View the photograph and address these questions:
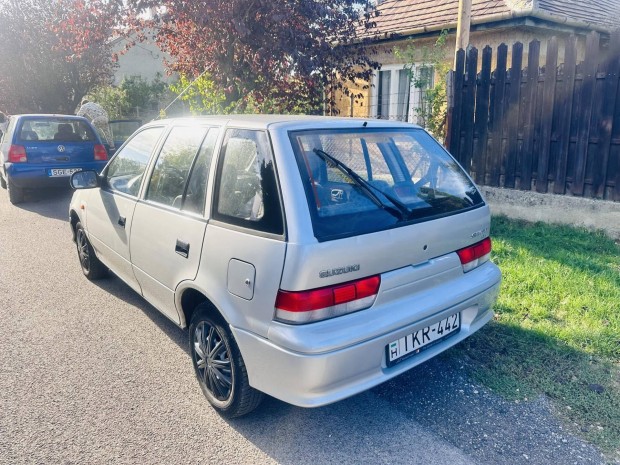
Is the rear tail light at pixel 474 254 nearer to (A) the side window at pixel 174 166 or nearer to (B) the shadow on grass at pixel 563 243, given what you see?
(A) the side window at pixel 174 166

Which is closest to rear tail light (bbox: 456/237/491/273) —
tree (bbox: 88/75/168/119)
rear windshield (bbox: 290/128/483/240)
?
rear windshield (bbox: 290/128/483/240)

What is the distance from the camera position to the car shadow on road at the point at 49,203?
8823 millimetres

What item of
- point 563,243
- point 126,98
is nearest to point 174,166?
point 563,243

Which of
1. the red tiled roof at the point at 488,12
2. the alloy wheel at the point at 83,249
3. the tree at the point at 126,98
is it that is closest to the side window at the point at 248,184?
the alloy wheel at the point at 83,249

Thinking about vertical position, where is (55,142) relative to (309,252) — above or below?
above

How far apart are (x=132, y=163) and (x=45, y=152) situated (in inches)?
251

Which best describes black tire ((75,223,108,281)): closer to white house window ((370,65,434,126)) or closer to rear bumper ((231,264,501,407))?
rear bumper ((231,264,501,407))

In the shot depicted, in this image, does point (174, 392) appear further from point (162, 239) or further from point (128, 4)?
point (128, 4)

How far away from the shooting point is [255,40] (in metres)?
7.61

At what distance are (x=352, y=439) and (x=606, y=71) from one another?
17.3 feet

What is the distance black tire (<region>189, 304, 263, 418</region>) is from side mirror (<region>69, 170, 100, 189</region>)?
1.94m

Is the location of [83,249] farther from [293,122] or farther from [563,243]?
[563,243]

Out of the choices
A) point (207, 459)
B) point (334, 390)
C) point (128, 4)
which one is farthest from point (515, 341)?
point (128, 4)

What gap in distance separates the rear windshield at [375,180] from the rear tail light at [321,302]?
0.27 metres
